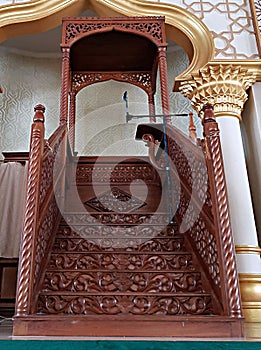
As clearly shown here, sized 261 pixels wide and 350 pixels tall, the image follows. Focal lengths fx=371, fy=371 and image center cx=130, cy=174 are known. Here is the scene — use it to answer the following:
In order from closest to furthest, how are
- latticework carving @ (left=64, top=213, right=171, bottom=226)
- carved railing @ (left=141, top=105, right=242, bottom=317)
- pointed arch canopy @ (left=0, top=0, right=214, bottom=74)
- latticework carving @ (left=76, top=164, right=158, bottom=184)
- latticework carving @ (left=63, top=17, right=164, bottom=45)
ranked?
carved railing @ (left=141, top=105, right=242, bottom=317) → latticework carving @ (left=64, top=213, right=171, bottom=226) → latticework carving @ (left=76, top=164, right=158, bottom=184) → latticework carving @ (left=63, top=17, right=164, bottom=45) → pointed arch canopy @ (left=0, top=0, right=214, bottom=74)

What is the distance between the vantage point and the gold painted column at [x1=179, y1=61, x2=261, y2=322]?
12.8 ft

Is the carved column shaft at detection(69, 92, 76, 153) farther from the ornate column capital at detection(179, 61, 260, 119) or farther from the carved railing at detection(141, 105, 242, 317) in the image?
the carved railing at detection(141, 105, 242, 317)

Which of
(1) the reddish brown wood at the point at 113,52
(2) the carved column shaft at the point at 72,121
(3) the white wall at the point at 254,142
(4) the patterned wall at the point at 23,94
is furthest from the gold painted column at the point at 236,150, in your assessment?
(4) the patterned wall at the point at 23,94

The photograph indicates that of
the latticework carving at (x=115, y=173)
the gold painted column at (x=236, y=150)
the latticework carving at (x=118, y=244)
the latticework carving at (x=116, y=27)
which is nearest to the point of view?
the latticework carving at (x=118, y=244)

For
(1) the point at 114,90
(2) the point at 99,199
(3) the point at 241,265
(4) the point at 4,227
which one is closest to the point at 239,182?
(3) the point at 241,265

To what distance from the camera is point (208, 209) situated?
298 cm

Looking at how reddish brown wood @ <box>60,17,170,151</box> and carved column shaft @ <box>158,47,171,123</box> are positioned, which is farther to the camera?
reddish brown wood @ <box>60,17,170,151</box>

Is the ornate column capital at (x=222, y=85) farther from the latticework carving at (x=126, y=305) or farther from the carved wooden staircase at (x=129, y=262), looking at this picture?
the latticework carving at (x=126, y=305)

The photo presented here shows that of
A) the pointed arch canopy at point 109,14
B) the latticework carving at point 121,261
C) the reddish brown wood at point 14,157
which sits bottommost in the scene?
the latticework carving at point 121,261

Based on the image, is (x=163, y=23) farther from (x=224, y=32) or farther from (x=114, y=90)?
(x=114, y=90)

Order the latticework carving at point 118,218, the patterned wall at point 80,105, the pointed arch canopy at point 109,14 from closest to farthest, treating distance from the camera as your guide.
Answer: the latticework carving at point 118,218
the pointed arch canopy at point 109,14
the patterned wall at point 80,105

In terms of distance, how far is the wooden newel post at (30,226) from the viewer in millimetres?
2408

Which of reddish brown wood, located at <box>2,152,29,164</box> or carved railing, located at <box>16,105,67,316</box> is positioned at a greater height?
reddish brown wood, located at <box>2,152,29,164</box>

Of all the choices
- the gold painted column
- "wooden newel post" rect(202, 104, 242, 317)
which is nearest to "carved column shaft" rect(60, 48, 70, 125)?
the gold painted column
